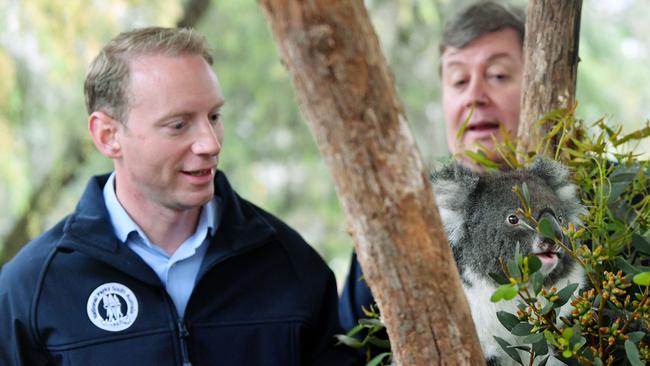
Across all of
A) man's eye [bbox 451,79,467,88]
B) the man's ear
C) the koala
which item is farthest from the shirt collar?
man's eye [bbox 451,79,467,88]

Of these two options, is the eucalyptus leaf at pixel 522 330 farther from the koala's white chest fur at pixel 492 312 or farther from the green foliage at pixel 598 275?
the koala's white chest fur at pixel 492 312

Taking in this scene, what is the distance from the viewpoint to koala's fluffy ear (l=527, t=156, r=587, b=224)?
75.7 inches

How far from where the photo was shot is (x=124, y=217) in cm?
225

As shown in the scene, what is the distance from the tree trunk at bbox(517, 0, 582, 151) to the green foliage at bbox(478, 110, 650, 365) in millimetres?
154

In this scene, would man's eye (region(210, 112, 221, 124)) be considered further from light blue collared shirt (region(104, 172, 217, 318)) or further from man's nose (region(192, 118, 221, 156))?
light blue collared shirt (region(104, 172, 217, 318))

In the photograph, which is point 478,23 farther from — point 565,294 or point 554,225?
point 565,294

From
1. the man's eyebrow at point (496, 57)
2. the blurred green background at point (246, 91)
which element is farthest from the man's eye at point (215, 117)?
the blurred green background at point (246, 91)

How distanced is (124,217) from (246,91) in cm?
479

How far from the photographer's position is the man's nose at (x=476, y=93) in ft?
8.75

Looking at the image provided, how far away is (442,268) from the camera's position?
143cm

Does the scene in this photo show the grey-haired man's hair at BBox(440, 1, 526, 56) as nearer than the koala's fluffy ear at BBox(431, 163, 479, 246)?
No

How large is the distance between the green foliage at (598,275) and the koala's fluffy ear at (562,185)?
0.03 m

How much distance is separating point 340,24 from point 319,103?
13 centimetres

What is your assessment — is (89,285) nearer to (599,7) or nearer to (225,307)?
(225,307)
